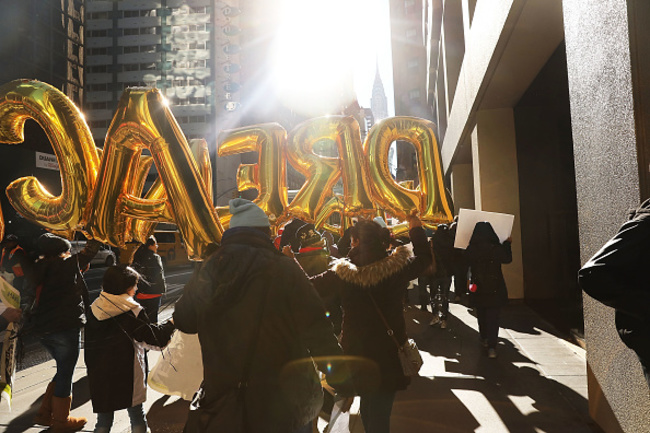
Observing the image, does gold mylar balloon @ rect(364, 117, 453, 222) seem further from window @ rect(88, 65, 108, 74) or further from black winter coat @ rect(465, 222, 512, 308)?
window @ rect(88, 65, 108, 74)

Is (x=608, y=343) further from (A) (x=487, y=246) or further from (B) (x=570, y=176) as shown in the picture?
(B) (x=570, y=176)

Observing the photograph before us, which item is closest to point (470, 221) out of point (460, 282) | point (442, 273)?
point (442, 273)

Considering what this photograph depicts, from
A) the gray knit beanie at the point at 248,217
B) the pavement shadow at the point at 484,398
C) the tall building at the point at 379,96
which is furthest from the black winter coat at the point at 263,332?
the tall building at the point at 379,96

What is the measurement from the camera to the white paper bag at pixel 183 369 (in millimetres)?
3518

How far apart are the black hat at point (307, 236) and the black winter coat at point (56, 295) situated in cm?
211

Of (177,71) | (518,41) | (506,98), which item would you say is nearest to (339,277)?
(518,41)

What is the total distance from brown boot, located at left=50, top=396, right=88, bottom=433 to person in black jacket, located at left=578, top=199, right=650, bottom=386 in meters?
4.32

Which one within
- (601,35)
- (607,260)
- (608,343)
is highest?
(601,35)

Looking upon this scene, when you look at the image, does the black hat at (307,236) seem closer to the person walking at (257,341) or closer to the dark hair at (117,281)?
the dark hair at (117,281)

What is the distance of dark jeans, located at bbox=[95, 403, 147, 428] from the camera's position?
324cm

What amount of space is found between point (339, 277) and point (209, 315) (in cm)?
115

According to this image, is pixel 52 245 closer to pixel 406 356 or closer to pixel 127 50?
pixel 406 356

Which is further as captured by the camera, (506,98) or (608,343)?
(506,98)

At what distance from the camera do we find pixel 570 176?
814 cm
